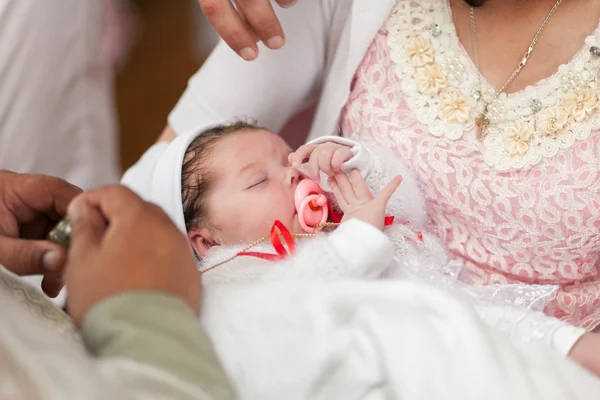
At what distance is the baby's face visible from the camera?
1.02 metres

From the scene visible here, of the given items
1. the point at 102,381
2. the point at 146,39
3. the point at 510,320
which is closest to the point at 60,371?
the point at 102,381

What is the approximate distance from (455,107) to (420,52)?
0.11 meters

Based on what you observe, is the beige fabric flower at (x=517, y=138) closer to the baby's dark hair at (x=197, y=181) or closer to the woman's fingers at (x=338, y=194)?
the woman's fingers at (x=338, y=194)

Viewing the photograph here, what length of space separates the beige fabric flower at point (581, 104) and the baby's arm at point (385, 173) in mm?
257

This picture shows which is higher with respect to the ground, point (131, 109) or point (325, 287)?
point (325, 287)

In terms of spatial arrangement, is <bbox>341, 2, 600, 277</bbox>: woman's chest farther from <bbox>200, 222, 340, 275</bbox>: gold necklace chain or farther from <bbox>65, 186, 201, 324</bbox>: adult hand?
<bbox>65, 186, 201, 324</bbox>: adult hand

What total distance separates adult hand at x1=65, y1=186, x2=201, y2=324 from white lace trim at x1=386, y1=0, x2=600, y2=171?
0.53 m

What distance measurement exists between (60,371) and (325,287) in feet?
0.98

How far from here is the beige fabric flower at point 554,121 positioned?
94cm

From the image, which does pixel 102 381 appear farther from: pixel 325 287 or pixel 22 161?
pixel 22 161

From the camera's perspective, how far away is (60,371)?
1.61 feet

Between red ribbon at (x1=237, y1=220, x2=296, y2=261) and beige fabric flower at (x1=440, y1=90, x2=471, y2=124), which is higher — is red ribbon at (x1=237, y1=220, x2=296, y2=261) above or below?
below

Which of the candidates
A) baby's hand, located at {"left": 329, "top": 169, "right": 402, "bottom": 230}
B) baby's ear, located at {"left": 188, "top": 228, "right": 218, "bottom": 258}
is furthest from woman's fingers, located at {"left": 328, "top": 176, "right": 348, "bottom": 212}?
baby's ear, located at {"left": 188, "top": 228, "right": 218, "bottom": 258}

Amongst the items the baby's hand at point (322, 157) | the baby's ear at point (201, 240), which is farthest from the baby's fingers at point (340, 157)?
the baby's ear at point (201, 240)
